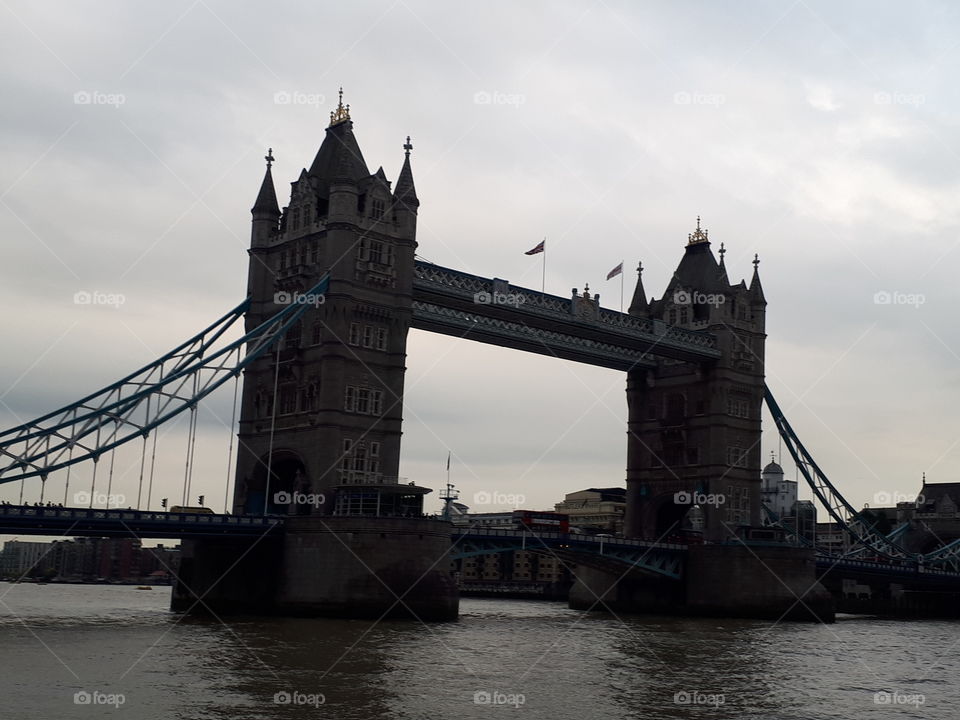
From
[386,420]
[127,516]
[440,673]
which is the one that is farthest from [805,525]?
[440,673]

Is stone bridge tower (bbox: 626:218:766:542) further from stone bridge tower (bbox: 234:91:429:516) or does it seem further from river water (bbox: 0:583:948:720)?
river water (bbox: 0:583:948:720)

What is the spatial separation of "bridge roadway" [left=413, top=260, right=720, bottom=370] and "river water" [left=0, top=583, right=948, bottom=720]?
24016 mm

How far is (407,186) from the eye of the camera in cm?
7969

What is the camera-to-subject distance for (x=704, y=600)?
93188mm

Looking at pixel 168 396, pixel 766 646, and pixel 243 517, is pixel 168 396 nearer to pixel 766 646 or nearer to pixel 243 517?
pixel 243 517

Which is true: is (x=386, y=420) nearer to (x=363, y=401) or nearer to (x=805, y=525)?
(x=363, y=401)

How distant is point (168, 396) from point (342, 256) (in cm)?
1415

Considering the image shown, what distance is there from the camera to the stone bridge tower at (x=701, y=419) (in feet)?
A: 335

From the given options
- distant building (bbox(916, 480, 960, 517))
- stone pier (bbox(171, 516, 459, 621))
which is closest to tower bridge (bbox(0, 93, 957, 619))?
stone pier (bbox(171, 516, 459, 621))

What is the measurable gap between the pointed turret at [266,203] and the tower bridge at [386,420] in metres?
0.16

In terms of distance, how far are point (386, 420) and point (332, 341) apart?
248 inches

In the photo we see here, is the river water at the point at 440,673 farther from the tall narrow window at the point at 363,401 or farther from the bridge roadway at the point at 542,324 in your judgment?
the bridge roadway at the point at 542,324

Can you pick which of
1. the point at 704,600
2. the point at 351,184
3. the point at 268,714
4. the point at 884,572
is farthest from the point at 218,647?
the point at 884,572

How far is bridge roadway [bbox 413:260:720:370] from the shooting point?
82688 millimetres
